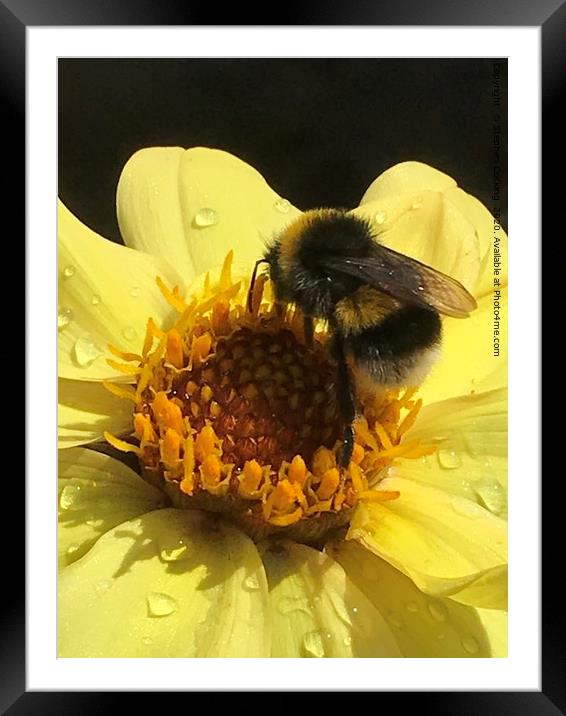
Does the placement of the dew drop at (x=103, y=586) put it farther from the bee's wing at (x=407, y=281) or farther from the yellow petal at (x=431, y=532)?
the bee's wing at (x=407, y=281)

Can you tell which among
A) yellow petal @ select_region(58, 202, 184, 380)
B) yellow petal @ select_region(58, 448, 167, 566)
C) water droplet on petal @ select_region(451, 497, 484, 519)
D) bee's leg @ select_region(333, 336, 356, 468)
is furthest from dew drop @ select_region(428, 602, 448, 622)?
yellow petal @ select_region(58, 202, 184, 380)

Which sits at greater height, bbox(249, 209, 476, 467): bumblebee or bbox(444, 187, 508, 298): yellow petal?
bbox(444, 187, 508, 298): yellow petal

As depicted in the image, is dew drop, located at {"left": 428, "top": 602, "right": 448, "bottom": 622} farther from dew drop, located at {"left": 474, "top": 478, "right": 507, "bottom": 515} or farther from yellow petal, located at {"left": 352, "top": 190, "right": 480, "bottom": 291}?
yellow petal, located at {"left": 352, "top": 190, "right": 480, "bottom": 291}

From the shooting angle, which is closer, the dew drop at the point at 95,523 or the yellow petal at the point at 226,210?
the dew drop at the point at 95,523

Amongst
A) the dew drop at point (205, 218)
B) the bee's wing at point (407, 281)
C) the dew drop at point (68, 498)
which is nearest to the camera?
the bee's wing at point (407, 281)

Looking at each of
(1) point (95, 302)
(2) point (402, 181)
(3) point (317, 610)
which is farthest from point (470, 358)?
(1) point (95, 302)

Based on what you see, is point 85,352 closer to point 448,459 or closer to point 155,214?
point 155,214

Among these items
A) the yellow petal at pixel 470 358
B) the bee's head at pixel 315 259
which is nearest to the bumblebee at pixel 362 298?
the bee's head at pixel 315 259

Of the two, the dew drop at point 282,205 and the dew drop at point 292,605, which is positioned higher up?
the dew drop at point 282,205
